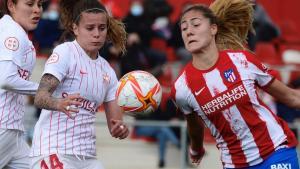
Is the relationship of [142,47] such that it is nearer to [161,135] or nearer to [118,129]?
[161,135]

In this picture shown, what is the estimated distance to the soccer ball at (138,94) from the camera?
577cm

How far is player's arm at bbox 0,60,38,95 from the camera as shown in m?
5.86

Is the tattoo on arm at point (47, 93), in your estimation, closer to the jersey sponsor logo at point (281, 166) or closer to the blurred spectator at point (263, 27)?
the jersey sponsor logo at point (281, 166)

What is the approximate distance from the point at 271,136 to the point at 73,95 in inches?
59.0

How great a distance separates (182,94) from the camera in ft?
19.0

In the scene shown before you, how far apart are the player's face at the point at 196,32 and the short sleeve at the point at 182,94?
249 millimetres

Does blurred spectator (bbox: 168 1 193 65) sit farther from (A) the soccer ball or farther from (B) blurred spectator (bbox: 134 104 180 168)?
(A) the soccer ball

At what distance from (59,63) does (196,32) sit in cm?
101

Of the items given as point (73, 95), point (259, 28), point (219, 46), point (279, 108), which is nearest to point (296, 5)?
point (259, 28)

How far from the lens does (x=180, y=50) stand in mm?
12820

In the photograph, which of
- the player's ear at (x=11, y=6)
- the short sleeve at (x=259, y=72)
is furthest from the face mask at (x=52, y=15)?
the short sleeve at (x=259, y=72)

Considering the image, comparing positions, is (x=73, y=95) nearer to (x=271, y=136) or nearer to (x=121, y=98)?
(x=121, y=98)

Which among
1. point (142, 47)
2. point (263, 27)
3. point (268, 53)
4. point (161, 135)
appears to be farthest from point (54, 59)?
point (268, 53)

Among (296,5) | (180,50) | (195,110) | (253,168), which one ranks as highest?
(296,5)
